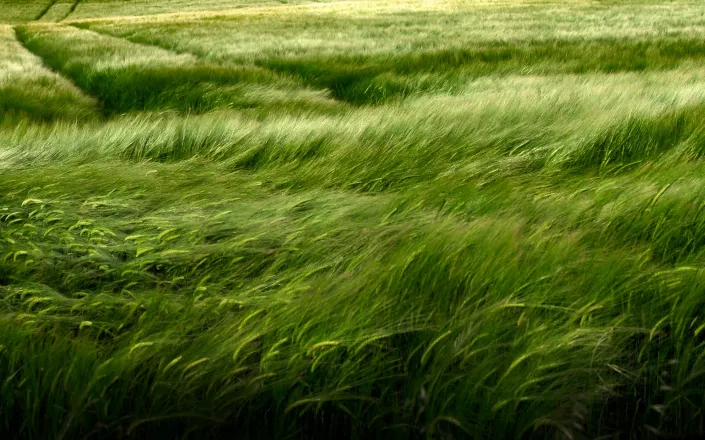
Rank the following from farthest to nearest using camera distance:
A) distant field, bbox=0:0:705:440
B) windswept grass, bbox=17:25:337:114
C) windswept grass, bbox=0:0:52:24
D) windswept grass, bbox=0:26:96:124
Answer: windswept grass, bbox=0:0:52:24
windswept grass, bbox=17:25:337:114
windswept grass, bbox=0:26:96:124
distant field, bbox=0:0:705:440

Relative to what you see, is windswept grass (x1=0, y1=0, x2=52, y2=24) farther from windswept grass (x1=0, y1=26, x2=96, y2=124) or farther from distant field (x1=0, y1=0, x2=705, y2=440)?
distant field (x1=0, y1=0, x2=705, y2=440)

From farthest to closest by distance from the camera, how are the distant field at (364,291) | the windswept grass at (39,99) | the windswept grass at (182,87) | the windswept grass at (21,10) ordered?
the windswept grass at (21,10) < the windswept grass at (182,87) < the windswept grass at (39,99) < the distant field at (364,291)

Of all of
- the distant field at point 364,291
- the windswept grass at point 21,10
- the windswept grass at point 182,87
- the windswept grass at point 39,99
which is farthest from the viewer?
the windswept grass at point 21,10

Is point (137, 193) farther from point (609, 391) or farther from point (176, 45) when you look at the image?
point (176, 45)

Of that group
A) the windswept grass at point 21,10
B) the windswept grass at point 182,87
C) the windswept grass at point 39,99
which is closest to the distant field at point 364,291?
the windswept grass at point 39,99

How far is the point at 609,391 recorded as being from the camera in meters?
1.24

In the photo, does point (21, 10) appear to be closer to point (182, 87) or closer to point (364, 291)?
point (182, 87)

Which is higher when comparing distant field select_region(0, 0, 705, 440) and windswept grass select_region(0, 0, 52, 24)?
windswept grass select_region(0, 0, 52, 24)

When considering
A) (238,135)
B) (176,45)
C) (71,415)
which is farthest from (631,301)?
(176,45)

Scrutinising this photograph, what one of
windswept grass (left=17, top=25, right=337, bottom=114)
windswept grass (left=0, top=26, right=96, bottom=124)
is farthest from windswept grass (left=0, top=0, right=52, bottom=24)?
windswept grass (left=0, top=26, right=96, bottom=124)

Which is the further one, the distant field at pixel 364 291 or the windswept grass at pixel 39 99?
the windswept grass at pixel 39 99

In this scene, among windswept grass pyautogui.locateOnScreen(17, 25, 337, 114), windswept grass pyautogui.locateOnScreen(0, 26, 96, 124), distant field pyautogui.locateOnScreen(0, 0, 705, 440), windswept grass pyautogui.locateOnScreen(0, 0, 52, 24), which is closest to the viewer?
distant field pyautogui.locateOnScreen(0, 0, 705, 440)

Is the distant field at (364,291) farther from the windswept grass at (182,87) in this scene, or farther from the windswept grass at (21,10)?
the windswept grass at (21,10)

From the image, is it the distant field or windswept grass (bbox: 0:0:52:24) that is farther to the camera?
windswept grass (bbox: 0:0:52:24)
